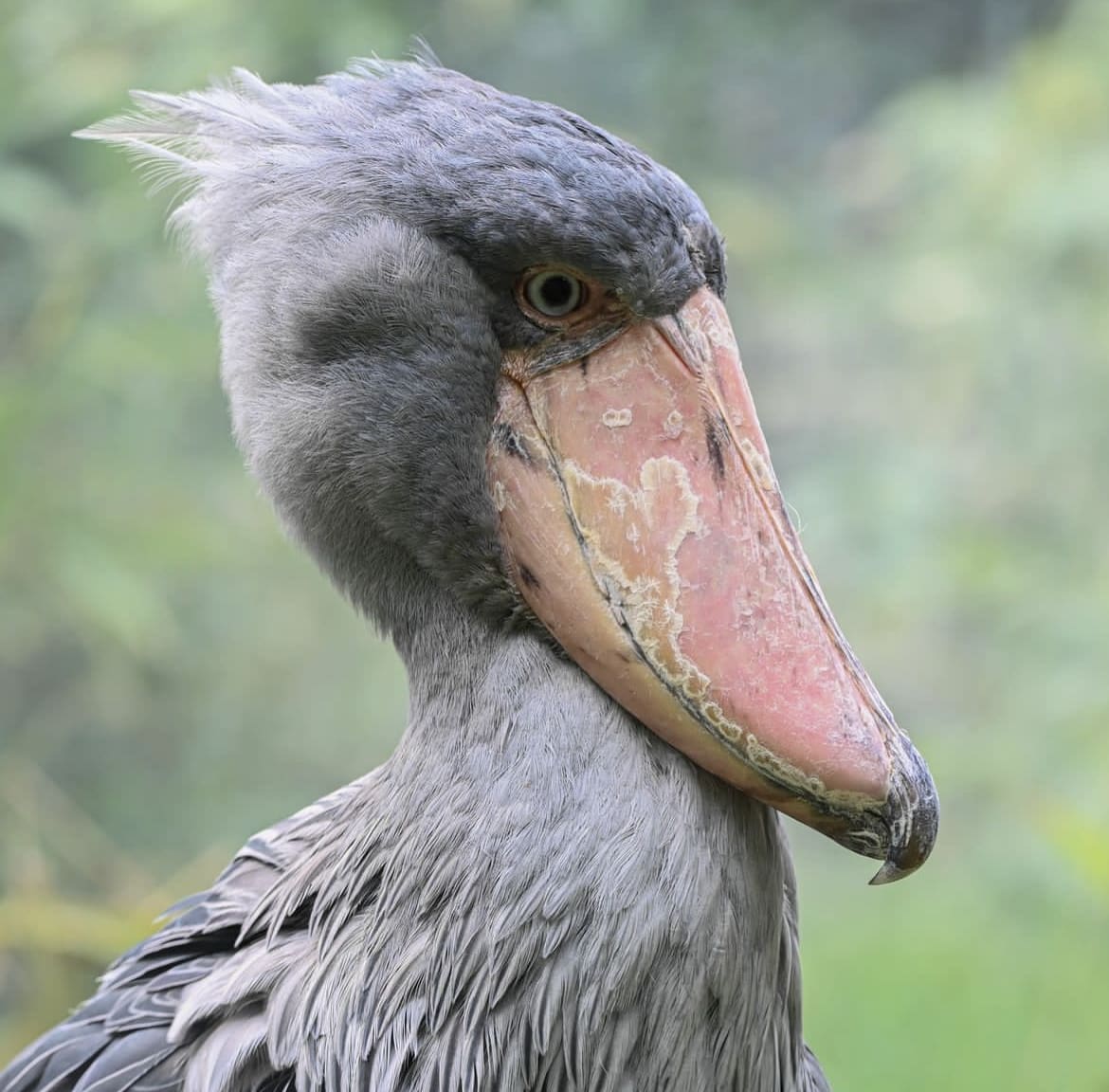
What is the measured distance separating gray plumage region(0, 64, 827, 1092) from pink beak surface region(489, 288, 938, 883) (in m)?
0.03

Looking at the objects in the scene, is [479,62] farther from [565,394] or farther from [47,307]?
[565,394]

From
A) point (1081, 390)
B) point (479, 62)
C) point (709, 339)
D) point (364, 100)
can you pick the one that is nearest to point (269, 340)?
point (364, 100)

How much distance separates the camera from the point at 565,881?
0.99m

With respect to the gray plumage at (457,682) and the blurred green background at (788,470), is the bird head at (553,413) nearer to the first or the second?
the gray plumage at (457,682)

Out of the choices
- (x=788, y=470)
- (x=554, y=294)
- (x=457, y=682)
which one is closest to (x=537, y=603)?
(x=457, y=682)

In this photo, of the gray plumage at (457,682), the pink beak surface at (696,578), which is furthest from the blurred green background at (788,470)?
the pink beak surface at (696,578)

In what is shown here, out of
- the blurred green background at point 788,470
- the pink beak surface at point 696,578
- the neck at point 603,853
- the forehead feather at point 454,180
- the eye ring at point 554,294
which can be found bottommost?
the neck at point 603,853

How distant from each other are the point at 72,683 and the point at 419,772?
6.88 ft

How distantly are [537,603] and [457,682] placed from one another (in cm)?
9

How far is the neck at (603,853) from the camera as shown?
988mm

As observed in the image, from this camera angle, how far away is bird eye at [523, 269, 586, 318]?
3.35 feet

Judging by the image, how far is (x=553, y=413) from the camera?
1.04 meters

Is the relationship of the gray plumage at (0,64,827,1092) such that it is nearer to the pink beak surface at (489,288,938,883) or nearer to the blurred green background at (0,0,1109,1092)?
the pink beak surface at (489,288,938,883)

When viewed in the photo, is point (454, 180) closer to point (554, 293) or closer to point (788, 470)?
point (554, 293)
